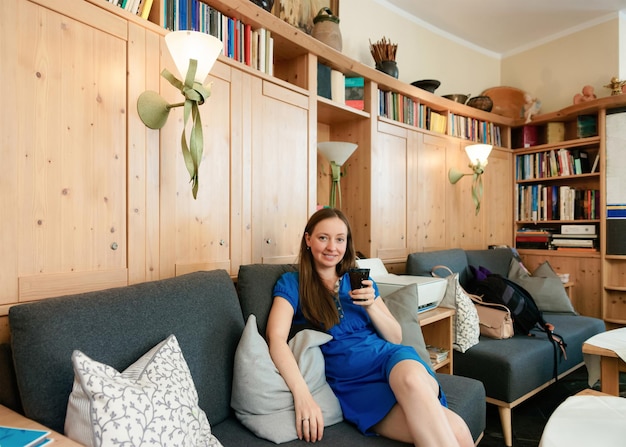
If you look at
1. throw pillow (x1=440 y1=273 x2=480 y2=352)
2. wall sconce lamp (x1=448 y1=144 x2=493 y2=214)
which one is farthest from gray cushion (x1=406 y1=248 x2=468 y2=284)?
wall sconce lamp (x1=448 y1=144 x2=493 y2=214)

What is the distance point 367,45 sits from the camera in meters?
3.43

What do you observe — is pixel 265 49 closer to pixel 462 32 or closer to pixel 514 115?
pixel 462 32

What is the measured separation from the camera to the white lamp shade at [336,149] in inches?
104

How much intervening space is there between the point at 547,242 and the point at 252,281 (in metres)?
3.46

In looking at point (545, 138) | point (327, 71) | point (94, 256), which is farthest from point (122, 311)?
point (545, 138)

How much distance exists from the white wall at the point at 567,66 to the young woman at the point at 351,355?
11.8 feet

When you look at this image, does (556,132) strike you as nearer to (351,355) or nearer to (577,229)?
(577,229)

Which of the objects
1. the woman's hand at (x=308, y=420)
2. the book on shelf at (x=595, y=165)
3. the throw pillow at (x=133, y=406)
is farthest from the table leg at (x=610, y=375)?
the book on shelf at (x=595, y=165)

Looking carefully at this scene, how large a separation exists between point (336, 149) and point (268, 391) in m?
1.68

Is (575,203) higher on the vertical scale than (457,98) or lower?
lower

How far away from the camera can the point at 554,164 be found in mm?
3990

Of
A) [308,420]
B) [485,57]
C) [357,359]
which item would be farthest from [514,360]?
[485,57]

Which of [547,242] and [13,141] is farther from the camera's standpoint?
[547,242]

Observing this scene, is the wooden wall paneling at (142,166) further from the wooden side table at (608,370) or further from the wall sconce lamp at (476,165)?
the wall sconce lamp at (476,165)
